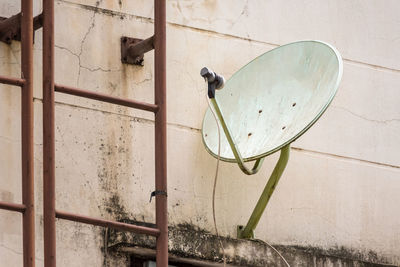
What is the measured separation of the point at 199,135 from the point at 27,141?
2.17m

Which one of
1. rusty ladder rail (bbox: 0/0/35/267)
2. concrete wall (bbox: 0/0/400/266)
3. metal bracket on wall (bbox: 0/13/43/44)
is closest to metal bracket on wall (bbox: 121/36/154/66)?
concrete wall (bbox: 0/0/400/266)

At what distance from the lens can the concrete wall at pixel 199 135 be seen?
344 inches

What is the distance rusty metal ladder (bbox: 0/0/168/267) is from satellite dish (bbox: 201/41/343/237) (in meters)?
0.59

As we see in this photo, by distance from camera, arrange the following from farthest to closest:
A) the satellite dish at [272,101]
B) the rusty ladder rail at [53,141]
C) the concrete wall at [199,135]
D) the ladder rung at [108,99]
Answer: the concrete wall at [199,135], the satellite dish at [272,101], the ladder rung at [108,99], the rusty ladder rail at [53,141]

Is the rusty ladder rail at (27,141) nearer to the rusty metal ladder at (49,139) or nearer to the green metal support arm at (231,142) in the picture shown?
the rusty metal ladder at (49,139)

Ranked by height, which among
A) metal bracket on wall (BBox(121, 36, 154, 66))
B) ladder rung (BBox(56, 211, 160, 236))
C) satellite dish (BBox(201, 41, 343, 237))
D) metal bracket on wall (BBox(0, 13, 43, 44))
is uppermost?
metal bracket on wall (BBox(121, 36, 154, 66))

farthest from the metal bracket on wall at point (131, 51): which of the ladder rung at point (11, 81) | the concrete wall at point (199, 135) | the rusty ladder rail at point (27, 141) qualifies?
the ladder rung at point (11, 81)

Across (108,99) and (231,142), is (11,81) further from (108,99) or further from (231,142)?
(231,142)

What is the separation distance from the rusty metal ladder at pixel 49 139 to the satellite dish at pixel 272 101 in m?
0.59

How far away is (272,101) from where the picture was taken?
355 inches

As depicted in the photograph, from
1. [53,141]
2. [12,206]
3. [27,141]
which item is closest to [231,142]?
[53,141]

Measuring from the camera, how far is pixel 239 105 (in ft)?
30.0

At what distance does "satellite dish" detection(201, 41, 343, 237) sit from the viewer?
860cm

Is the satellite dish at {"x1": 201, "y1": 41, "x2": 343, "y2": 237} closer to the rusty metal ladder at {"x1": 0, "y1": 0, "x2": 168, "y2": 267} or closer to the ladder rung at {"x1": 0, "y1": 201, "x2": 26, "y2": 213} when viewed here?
the rusty metal ladder at {"x1": 0, "y1": 0, "x2": 168, "y2": 267}
